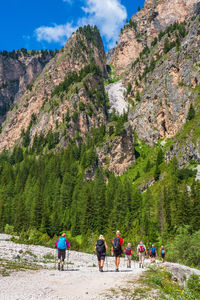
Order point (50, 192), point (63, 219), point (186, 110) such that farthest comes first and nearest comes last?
1. point (186, 110)
2. point (50, 192)
3. point (63, 219)

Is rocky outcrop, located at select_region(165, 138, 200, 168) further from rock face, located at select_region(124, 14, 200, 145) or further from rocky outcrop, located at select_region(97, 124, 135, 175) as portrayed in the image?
rock face, located at select_region(124, 14, 200, 145)

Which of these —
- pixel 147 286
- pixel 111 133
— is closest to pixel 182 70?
pixel 111 133

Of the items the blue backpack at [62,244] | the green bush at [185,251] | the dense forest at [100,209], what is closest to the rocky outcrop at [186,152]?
the dense forest at [100,209]

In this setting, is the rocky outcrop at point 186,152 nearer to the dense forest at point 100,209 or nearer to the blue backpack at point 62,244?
the dense forest at point 100,209

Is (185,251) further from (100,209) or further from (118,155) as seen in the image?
(118,155)

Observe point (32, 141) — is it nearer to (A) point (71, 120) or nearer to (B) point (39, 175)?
(A) point (71, 120)

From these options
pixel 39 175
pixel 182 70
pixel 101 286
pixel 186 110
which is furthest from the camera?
pixel 182 70

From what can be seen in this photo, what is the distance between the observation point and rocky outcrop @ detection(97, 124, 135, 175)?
480ft

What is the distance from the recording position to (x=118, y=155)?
14762 centimetres

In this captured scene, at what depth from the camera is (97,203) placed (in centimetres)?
8575

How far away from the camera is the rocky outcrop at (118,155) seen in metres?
146

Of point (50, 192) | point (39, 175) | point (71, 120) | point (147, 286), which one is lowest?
point (147, 286)

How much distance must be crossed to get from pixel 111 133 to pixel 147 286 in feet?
485

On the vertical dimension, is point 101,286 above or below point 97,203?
below
